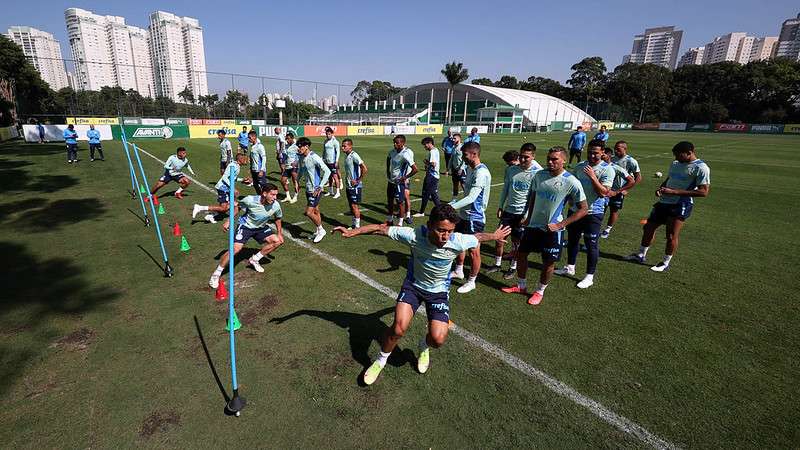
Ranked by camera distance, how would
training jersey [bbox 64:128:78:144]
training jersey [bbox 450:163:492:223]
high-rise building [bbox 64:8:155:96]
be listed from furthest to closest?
high-rise building [bbox 64:8:155:96], training jersey [bbox 64:128:78:144], training jersey [bbox 450:163:492:223]

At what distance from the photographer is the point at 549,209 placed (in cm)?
519

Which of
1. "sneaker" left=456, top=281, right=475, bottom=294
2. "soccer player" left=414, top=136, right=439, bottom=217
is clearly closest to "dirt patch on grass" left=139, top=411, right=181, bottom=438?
"sneaker" left=456, top=281, right=475, bottom=294

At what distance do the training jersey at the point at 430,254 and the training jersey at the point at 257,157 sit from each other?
8.88m

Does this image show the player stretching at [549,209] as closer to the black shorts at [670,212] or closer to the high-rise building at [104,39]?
the black shorts at [670,212]

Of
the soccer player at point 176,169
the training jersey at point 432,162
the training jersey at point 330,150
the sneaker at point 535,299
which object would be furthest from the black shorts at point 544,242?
the soccer player at point 176,169

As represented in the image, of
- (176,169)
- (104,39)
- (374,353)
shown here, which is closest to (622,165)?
(374,353)

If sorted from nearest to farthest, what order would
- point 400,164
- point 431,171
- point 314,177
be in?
point 314,177 < point 400,164 < point 431,171

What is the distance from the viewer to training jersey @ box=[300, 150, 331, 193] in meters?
8.34

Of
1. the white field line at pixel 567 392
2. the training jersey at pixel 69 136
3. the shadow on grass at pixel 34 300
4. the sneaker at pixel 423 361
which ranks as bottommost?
the shadow on grass at pixel 34 300

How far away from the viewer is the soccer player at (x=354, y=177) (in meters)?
8.82

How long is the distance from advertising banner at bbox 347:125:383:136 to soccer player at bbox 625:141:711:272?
135 ft

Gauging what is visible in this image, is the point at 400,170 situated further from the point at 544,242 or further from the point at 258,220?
the point at 544,242

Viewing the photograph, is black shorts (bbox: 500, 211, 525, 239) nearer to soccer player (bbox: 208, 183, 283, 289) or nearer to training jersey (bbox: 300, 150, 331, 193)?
soccer player (bbox: 208, 183, 283, 289)

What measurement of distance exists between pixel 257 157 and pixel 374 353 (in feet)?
29.6
